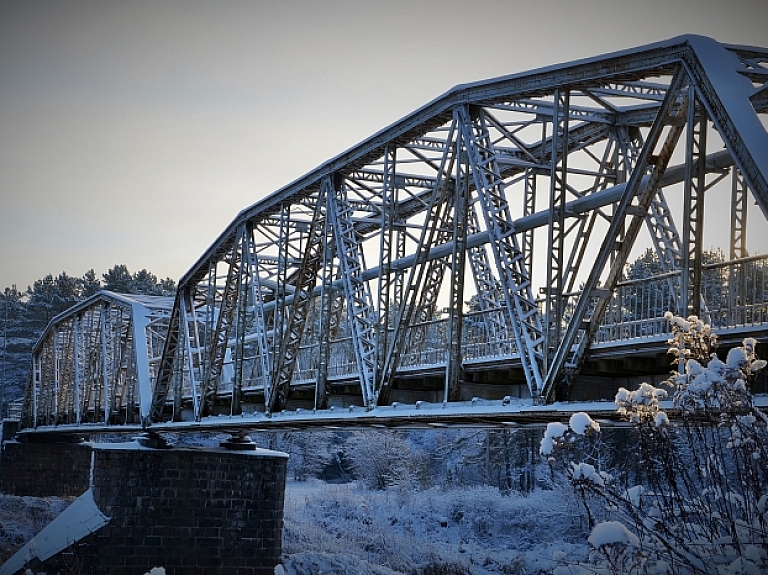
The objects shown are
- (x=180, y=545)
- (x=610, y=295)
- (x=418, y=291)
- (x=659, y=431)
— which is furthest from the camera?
(x=180, y=545)

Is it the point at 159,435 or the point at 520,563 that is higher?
the point at 159,435

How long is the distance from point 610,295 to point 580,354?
92 centimetres

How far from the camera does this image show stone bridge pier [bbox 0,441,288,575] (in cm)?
2444

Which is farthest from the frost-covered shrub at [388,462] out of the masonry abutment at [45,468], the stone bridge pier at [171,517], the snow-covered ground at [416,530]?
the stone bridge pier at [171,517]

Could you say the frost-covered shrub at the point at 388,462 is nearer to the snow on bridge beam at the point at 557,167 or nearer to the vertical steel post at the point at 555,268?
the snow on bridge beam at the point at 557,167

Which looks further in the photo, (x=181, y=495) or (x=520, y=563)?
(x=520, y=563)

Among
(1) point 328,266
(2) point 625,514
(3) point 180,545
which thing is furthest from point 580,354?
(3) point 180,545

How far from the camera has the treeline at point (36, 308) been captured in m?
86.9

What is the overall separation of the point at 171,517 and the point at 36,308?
70.1 metres

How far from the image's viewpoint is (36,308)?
90.2 metres

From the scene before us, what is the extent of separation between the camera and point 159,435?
1131 inches

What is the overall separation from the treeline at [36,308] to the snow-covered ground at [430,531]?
42674 millimetres

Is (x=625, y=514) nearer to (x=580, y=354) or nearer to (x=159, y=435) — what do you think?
Result: (x=580, y=354)

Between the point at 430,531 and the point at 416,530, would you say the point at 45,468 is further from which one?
the point at 430,531
